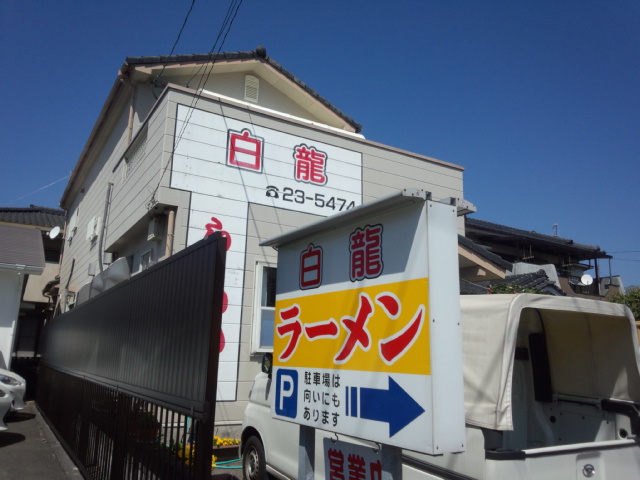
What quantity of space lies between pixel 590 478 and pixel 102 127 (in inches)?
590

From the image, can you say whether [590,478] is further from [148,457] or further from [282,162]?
[282,162]

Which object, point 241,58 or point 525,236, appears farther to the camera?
point 525,236

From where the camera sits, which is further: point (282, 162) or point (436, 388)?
point (282, 162)

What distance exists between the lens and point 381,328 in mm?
2535

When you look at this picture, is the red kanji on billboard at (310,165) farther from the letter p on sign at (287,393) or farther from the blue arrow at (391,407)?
the blue arrow at (391,407)

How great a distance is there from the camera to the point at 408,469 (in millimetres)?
3527

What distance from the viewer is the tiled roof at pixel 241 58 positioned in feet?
36.2

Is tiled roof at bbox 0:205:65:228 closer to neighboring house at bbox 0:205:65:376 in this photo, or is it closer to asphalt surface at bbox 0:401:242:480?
neighboring house at bbox 0:205:65:376

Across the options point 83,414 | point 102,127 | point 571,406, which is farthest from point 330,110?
point 571,406

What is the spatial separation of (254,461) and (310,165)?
5539 millimetres

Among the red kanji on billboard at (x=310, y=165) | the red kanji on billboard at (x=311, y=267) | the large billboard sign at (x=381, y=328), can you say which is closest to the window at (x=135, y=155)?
the red kanji on billboard at (x=310, y=165)

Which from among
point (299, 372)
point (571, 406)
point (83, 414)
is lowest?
point (83, 414)

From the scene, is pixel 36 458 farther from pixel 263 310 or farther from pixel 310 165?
pixel 310 165

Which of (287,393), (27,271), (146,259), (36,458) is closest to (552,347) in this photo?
(287,393)
